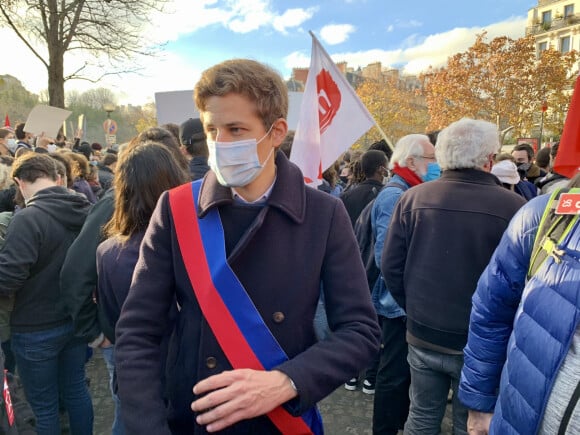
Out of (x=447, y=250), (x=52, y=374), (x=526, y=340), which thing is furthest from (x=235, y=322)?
(x=52, y=374)

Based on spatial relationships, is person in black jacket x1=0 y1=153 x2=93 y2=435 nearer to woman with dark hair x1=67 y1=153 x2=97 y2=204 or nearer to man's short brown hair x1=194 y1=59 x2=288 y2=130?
man's short brown hair x1=194 y1=59 x2=288 y2=130

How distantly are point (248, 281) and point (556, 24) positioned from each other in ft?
228

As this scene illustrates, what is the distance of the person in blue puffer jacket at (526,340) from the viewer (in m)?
1.24

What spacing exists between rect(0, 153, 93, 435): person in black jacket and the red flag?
265cm

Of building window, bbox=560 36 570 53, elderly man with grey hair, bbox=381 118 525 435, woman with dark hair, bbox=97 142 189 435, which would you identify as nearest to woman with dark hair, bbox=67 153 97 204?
woman with dark hair, bbox=97 142 189 435

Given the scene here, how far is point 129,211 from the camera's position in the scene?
199cm

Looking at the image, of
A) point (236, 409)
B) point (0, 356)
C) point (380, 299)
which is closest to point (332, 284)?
point (236, 409)

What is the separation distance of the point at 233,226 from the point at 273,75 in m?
0.52

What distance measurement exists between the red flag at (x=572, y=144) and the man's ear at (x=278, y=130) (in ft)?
3.12

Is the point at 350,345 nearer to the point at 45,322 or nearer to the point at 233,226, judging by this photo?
the point at 233,226

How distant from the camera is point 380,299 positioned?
127 inches

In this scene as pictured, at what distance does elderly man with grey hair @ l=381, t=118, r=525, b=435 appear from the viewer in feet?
7.45

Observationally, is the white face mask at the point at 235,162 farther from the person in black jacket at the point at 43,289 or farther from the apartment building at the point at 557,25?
the apartment building at the point at 557,25

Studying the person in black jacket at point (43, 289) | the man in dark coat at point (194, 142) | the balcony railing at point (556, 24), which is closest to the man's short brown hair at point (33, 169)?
the person in black jacket at point (43, 289)
